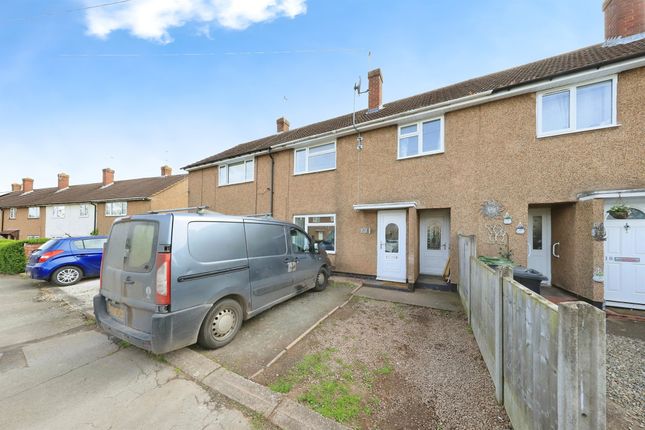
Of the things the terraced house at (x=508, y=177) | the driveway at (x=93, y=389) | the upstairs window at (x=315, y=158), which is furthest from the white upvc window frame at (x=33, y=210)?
the upstairs window at (x=315, y=158)

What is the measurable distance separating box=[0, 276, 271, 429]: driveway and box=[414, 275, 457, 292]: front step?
19.6 feet

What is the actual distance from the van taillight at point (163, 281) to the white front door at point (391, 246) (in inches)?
243

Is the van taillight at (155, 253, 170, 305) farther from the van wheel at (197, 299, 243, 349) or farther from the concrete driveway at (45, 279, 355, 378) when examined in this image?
the concrete driveway at (45, 279, 355, 378)

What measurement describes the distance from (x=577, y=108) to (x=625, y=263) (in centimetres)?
374

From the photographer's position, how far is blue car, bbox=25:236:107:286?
291 inches

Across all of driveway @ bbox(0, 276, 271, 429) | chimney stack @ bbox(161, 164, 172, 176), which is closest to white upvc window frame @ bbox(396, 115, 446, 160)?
driveway @ bbox(0, 276, 271, 429)

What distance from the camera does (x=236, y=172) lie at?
11.9 meters

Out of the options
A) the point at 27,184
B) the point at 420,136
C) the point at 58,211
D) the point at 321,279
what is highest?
the point at 27,184

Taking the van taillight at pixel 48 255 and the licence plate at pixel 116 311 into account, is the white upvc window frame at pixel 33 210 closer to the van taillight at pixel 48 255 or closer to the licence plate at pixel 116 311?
the van taillight at pixel 48 255

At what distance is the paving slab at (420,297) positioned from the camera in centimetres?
566

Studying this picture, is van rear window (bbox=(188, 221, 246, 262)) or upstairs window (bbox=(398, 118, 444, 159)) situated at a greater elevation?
upstairs window (bbox=(398, 118, 444, 159))

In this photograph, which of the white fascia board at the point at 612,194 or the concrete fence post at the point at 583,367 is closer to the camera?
the concrete fence post at the point at 583,367

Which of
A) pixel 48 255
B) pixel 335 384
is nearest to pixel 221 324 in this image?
pixel 335 384

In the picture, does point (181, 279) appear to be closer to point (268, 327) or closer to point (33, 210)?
point (268, 327)
